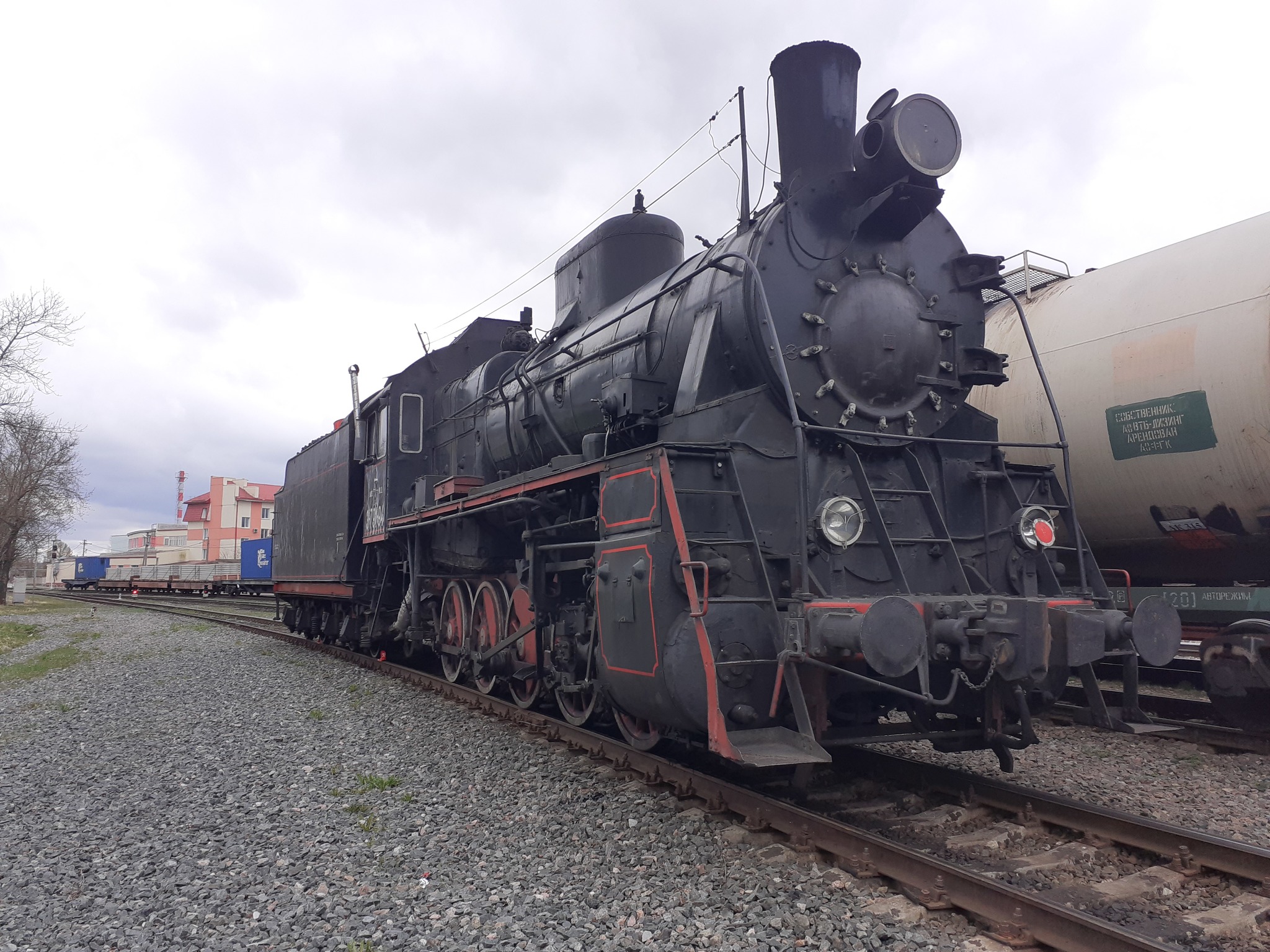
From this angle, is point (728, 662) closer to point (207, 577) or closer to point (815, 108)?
point (815, 108)

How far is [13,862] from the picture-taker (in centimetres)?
453

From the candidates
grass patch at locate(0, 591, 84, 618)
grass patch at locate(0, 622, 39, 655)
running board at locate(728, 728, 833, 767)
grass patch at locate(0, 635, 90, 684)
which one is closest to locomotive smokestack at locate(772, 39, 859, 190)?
running board at locate(728, 728, 833, 767)

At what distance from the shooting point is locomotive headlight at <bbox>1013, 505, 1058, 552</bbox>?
5402mm

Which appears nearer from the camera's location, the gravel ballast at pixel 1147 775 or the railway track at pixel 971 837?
the railway track at pixel 971 837

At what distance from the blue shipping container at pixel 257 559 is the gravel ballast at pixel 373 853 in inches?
1030

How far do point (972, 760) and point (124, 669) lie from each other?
11886mm

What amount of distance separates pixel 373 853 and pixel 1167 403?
23.1ft

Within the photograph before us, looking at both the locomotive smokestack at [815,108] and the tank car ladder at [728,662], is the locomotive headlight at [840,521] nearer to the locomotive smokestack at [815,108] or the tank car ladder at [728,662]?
the tank car ladder at [728,662]

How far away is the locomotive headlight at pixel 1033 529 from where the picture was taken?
540cm

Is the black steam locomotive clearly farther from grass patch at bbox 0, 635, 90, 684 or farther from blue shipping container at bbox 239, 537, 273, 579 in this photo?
blue shipping container at bbox 239, 537, 273, 579

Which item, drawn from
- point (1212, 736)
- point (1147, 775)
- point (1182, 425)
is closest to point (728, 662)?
point (1147, 775)

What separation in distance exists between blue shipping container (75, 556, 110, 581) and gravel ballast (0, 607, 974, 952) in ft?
187

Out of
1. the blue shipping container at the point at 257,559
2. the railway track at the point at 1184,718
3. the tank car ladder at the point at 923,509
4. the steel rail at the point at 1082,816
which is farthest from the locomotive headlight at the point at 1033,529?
the blue shipping container at the point at 257,559

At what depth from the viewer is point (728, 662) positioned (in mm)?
4375
